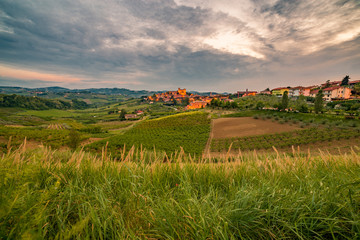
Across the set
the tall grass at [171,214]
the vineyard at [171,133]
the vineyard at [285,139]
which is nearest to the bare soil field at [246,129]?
the vineyard at [285,139]

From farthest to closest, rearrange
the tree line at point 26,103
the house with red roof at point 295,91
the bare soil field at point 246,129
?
the tree line at point 26,103
the house with red roof at point 295,91
the bare soil field at point 246,129

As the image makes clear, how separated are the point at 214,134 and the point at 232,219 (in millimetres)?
47143

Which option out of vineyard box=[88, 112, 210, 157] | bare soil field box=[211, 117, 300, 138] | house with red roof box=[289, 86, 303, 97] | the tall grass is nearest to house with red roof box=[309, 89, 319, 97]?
house with red roof box=[289, 86, 303, 97]

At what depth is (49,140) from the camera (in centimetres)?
3703

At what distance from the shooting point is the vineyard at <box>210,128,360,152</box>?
3112 cm

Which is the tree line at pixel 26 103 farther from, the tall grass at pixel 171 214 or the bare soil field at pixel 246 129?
the tall grass at pixel 171 214

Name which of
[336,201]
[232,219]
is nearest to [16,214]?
[232,219]

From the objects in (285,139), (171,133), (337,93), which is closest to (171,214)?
(285,139)

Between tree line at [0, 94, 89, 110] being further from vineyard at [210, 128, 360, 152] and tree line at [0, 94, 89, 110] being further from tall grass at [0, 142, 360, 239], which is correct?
tall grass at [0, 142, 360, 239]

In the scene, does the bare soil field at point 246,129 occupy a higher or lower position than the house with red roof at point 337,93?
lower

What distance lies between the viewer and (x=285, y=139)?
34969 millimetres

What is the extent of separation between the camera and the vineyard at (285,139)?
102 ft

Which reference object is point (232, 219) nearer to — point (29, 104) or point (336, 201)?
point (336, 201)

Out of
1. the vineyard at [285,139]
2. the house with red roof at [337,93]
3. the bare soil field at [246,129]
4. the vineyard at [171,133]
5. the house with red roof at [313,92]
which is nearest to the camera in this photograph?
the vineyard at [285,139]
